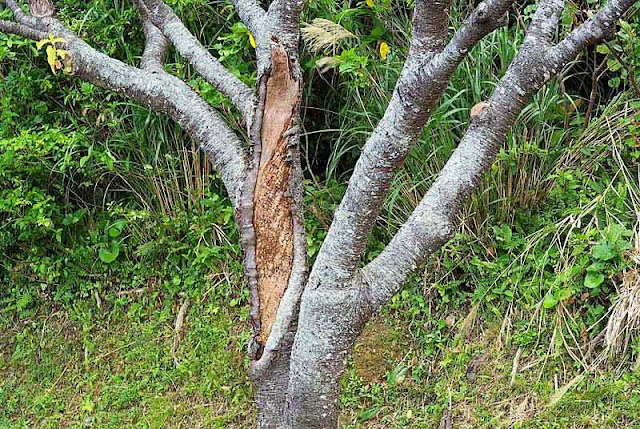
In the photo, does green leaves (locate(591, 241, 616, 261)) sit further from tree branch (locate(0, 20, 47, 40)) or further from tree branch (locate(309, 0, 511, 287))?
tree branch (locate(0, 20, 47, 40))

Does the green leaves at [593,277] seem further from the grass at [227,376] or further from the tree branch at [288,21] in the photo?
the tree branch at [288,21]

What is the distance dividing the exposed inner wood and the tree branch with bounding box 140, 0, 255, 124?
4.0 inches

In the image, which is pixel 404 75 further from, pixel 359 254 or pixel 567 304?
pixel 567 304

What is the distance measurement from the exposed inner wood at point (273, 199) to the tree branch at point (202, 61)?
0.10 meters

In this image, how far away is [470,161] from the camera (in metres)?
2.38

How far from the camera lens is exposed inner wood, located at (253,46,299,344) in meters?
2.63

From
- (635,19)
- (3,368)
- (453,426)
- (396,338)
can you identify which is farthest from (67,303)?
(635,19)

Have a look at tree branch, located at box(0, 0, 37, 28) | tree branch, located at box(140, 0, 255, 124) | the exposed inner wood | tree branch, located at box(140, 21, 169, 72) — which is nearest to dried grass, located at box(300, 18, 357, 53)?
tree branch, located at box(140, 0, 255, 124)

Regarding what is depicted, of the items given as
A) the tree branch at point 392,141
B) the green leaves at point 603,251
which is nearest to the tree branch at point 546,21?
the tree branch at point 392,141

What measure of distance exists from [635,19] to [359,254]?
241cm

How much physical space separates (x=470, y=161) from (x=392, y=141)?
10.8 inches

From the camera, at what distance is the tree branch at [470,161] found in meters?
2.26

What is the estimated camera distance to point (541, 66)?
225 centimetres

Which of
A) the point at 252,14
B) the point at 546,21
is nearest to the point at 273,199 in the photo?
the point at 252,14
